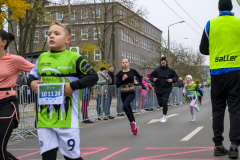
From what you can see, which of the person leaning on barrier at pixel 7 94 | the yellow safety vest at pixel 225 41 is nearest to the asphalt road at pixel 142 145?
the yellow safety vest at pixel 225 41

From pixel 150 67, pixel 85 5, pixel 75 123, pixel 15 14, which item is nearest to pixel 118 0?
pixel 85 5

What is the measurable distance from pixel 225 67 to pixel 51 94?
2.87m

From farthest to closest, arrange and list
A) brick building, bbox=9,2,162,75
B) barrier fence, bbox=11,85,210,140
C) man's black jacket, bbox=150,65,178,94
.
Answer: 1. brick building, bbox=9,2,162,75
2. man's black jacket, bbox=150,65,178,94
3. barrier fence, bbox=11,85,210,140

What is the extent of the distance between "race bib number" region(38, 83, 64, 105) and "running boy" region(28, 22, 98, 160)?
0.05 metres

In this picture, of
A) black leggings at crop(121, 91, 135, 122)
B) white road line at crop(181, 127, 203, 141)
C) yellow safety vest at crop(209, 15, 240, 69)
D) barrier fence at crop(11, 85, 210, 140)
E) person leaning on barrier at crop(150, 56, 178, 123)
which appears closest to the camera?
yellow safety vest at crop(209, 15, 240, 69)

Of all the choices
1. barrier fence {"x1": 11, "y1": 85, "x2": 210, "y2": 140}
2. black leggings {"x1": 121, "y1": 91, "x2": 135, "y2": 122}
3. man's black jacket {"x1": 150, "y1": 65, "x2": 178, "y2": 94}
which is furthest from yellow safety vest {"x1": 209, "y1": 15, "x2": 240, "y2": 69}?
man's black jacket {"x1": 150, "y1": 65, "x2": 178, "y2": 94}

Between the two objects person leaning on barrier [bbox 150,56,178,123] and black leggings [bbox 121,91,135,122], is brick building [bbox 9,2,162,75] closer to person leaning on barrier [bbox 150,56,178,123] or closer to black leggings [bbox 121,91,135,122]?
person leaning on barrier [bbox 150,56,178,123]

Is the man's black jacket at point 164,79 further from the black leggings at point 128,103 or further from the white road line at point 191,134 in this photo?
the black leggings at point 128,103

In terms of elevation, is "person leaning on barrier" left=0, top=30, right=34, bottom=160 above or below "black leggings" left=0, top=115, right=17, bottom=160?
above

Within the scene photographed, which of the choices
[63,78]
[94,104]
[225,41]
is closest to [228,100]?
[225,41]

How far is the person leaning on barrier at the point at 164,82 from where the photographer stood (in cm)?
1156

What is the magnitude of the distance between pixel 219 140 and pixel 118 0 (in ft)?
102

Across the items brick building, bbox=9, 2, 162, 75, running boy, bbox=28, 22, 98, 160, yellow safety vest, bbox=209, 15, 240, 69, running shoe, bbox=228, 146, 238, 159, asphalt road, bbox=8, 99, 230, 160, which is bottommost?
asphalt road, bbox=8, 99, 230, 160

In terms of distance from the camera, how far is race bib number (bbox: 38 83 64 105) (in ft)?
11.7
